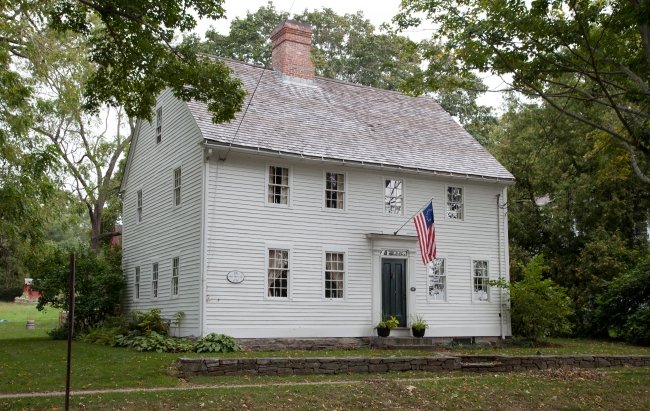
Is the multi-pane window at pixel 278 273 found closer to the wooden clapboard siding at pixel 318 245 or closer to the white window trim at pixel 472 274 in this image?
the wooden clapboard siding at pixel 318 245

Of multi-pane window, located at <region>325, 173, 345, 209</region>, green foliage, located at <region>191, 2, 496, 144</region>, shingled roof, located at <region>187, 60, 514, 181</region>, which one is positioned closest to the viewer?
shingled roof, located at <region>187, 60, 514, 181</region>

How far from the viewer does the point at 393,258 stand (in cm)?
2038

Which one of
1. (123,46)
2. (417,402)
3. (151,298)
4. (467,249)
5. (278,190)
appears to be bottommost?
(417,402)

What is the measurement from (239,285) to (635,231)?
16650mm

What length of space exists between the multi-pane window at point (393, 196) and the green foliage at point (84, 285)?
32.0 feet

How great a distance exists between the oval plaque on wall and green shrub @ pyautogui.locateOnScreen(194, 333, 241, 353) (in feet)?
4.77

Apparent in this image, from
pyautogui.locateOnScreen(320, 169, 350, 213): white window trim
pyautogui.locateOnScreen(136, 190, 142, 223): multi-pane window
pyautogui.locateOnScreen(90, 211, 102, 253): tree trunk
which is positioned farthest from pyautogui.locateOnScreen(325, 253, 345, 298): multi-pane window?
pyautogui.locateOnScreen(90, 211, 102, 253): tree trunk

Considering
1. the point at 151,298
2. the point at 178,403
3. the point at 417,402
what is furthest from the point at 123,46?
the point at 151,298

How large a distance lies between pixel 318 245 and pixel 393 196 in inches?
122

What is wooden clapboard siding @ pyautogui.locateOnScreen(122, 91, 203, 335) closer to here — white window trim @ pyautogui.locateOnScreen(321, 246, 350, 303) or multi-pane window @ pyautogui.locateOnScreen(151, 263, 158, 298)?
multi-pane window @ pyautogui.locateOnScreen(151, 263, 158, 298)

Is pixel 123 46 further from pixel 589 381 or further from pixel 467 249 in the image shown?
pixel 467 249

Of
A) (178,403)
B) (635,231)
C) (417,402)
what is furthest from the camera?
(635,231)

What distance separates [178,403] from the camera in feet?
33.3

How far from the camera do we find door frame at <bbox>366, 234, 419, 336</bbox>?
19781 millimetres
